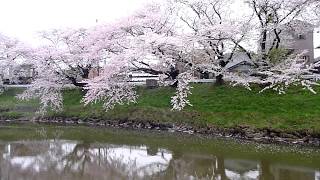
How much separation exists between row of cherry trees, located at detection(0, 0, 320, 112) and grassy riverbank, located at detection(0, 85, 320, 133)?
723 millimetres

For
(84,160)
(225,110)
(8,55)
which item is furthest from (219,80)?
(8,55)

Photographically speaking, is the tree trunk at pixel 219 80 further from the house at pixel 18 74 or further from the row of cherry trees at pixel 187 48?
the house at pixel 18 74

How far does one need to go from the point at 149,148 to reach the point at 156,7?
1361cm

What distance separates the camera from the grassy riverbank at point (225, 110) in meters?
22.0

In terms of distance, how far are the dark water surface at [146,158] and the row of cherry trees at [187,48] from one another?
6389mm

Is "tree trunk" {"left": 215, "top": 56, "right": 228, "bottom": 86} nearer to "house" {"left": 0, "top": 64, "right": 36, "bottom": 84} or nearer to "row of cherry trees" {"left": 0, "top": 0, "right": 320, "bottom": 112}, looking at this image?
"row of cherry trees" {"left": 0, "top": 0, "right": 320, "bottom": 112}

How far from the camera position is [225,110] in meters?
25.0

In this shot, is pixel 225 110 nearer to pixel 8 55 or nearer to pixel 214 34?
pixel 214 34

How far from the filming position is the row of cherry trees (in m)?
26.9

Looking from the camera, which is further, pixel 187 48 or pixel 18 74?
pixel 18 74

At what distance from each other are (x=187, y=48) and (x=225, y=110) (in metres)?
5.31

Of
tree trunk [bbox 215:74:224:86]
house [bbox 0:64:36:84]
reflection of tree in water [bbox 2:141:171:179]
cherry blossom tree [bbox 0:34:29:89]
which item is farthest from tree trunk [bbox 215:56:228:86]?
house [bbox 0:64:36:84]

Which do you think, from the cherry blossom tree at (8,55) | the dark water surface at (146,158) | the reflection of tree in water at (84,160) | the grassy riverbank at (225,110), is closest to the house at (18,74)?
the cherry blossom tree at (8,55)

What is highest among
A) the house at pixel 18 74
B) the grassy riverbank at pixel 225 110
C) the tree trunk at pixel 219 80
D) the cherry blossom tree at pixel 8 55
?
the cherry blossom tree at pixel 8 55
